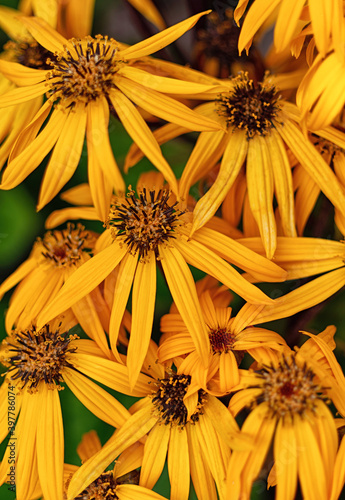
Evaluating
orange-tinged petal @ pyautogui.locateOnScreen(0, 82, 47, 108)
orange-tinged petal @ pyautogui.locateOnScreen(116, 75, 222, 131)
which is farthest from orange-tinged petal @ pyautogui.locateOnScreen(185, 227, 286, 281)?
orange-tinged petal @ pyautogui.locateOnScreen(0, 82, 47, 108)

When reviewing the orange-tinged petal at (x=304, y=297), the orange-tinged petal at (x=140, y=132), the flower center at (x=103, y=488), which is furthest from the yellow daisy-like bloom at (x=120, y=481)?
the orange-tinged petal at (x=140, y=132)

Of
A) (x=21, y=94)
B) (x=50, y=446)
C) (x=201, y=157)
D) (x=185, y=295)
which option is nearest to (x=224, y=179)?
(x=201, y=157)

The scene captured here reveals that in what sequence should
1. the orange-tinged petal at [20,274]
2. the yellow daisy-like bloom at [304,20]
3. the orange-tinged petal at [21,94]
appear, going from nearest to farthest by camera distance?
1. the yellow daisy-like bloom at [304,20]
2. the orange-tinged petal at [21,94]
3. the orange-tinged petal at [20,274]

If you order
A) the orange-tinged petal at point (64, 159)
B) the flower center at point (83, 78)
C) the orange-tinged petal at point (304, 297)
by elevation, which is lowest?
the orange-tinged petal at point (304, 297)

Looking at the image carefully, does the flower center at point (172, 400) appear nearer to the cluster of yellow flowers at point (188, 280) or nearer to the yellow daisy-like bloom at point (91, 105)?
the cluster of yellow flowers at point (188, 280)

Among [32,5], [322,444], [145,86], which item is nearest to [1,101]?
[145,86]

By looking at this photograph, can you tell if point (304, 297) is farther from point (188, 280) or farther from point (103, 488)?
point (103, 488)
